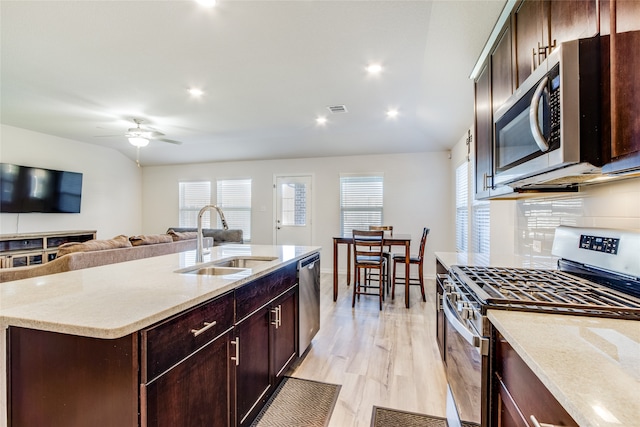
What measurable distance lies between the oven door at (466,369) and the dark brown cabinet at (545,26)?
110 cm

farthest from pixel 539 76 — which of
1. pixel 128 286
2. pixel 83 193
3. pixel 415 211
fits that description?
pixel 83 193

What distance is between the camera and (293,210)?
608 centimetres

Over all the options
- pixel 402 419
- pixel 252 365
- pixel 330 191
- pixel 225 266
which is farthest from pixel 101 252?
pixel 330 191

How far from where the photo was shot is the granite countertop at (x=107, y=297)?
896mm

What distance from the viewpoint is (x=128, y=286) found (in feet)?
4.31

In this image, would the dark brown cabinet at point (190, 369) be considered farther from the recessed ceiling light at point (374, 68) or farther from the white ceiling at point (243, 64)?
the recessed ceiling light at point (374, 68)

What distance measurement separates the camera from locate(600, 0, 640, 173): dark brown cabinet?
821 millimetres

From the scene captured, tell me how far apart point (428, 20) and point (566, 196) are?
1.46 meters

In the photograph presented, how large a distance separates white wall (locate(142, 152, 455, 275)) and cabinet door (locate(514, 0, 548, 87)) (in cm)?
389

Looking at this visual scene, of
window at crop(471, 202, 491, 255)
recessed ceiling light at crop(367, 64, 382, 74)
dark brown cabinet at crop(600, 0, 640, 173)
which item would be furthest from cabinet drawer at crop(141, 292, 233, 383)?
window at crop(471, 202, 491, 255)

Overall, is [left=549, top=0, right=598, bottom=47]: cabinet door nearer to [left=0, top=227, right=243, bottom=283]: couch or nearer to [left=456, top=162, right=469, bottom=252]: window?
[left=456, top=162, right=469, bottom=252]: window

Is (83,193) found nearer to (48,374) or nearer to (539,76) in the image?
(48,374)

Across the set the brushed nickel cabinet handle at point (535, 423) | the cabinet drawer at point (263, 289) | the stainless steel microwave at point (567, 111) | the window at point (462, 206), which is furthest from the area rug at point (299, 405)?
the window at point (462, 206)

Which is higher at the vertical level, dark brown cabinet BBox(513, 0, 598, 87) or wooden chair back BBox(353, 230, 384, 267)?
dark brown cabinet BBox(513, 0, 598, 87)
